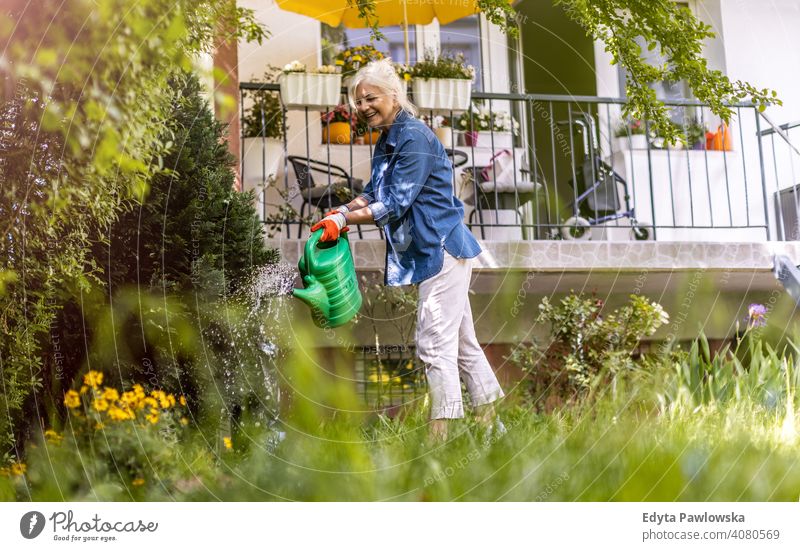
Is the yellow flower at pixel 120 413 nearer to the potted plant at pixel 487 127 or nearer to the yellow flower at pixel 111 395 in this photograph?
the yellow flower at pixel 111 395

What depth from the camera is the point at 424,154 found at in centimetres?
304

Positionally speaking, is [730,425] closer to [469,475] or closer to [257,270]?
[469,475]

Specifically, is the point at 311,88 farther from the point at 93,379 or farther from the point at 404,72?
the point at 93,379

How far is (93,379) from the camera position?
3000mm

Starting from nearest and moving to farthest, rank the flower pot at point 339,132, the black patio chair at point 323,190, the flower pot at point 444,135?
the black patio chair at point 323,190 < the flower pot at point 444,135 < the flower pot at point 339,132

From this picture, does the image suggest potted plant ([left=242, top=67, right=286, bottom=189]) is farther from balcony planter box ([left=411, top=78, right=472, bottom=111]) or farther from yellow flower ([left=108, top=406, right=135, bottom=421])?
yellow flower ([left=108, top=406, right=135, bottom=421])

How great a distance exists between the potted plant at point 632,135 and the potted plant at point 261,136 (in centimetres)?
233

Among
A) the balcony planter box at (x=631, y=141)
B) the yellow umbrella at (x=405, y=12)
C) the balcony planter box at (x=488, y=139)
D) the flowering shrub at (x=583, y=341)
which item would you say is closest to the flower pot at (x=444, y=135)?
the balcony planter box at (x=488, y=139)

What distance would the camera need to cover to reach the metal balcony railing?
5043 mm

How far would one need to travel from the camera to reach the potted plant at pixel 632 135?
6.08 meters

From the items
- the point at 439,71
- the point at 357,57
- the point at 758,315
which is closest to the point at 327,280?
the point at 439,71

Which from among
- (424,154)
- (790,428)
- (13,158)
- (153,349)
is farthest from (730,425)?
(13,158)

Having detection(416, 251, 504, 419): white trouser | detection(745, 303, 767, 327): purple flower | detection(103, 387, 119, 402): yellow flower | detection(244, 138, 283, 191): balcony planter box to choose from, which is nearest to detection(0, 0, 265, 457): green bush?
detection(103, 387, 119, 402): yellow flower

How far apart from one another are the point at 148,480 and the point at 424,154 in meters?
1.38
